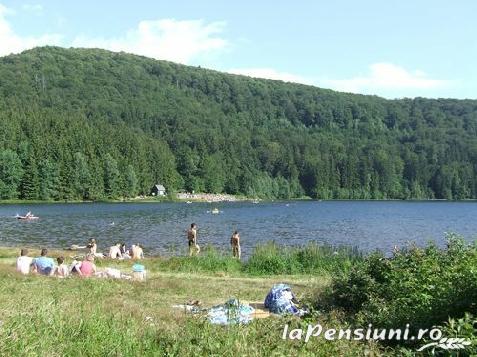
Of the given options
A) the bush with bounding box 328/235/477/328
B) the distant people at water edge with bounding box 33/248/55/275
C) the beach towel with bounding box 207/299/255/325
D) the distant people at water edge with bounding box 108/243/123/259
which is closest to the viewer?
the beach towel with bounding box 207/299/255/325

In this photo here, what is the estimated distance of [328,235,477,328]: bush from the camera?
8.16 meters

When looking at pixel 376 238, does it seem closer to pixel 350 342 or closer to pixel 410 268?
pixel 410 268

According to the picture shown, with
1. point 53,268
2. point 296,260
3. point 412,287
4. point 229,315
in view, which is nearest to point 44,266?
point 53,268

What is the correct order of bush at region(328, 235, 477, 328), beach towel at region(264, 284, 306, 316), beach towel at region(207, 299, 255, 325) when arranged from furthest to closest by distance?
beach towel at region(264, 284, 306, 316) → bush at region(328, 235, 477, 328) → beach towel at region(207, 299, 255, 325)

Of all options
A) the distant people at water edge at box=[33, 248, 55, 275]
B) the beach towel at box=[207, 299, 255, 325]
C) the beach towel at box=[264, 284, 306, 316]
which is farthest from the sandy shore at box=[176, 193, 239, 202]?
the beach towel at box=[207, 299, 255, 325]

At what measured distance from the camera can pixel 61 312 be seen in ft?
26.1

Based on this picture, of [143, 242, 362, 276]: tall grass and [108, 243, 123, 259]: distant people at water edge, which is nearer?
[143, 242, 362, 276]: tall grass

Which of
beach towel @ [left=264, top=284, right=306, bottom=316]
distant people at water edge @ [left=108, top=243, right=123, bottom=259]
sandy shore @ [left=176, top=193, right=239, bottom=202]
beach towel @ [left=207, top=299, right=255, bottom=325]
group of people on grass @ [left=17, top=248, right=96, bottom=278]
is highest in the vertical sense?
beach towel @ [left=207, top=299, right=255, bottom=325]

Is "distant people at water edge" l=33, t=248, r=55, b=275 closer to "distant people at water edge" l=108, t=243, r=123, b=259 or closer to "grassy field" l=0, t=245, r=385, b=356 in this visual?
"grassy field" l=0, t=245, r=385, b=356

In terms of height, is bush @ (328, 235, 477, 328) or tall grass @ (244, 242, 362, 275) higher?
bush @ (328, 235, 477, 328)

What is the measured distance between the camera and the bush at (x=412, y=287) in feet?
26.8

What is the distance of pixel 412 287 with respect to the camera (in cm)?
997

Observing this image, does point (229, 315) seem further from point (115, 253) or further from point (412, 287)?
point (115, 253)

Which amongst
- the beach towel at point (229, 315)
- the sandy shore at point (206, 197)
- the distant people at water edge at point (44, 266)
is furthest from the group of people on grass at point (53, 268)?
the sandy shore at point (206, 197)
